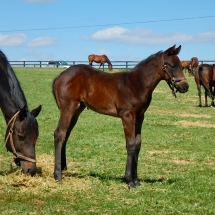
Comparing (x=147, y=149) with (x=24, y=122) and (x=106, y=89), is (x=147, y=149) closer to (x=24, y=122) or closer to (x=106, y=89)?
(x=106, y=89)

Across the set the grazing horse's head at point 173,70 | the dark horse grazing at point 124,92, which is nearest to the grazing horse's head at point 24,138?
the dark horse grazing at point 124,92

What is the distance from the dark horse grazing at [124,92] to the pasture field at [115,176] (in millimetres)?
563

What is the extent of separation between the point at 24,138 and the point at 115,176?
6.64ft

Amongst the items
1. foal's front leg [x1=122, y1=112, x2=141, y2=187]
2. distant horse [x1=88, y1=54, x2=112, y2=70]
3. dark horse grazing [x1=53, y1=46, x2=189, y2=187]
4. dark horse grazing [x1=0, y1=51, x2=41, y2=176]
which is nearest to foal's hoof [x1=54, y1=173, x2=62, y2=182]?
dark horse grazing [x1=53, y1=46, x2=189, y2=187]

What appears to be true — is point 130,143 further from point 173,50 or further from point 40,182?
point 173,50

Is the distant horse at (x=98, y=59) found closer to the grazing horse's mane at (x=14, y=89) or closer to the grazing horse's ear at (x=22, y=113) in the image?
the grazing horse's mane at (x=14, y=89)

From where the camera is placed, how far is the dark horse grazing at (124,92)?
704cm

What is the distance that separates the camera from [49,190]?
6.60 m

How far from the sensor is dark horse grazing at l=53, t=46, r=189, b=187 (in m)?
7.04

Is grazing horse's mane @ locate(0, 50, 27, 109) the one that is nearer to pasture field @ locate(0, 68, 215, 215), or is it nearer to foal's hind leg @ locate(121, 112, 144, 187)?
pasture field @ locate(0, 68, 215, 215)

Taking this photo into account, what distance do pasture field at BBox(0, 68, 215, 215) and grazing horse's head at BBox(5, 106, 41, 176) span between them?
0.42 m

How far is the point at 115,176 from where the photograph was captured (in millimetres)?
7773

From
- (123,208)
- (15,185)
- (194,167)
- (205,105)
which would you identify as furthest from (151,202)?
(205,105)

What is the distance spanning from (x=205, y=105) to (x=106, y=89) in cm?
1496
